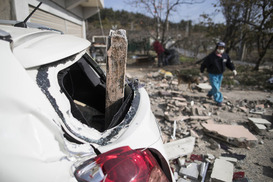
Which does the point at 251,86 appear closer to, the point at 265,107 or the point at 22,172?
the point at 265,107

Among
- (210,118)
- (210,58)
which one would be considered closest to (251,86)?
(210,58)

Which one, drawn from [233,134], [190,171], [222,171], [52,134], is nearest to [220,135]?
[233,134]

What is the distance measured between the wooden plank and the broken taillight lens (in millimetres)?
629

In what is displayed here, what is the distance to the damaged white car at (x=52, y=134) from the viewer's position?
78 cm

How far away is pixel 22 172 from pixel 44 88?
47cm

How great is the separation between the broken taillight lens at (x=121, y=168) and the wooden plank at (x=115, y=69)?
0.63 m

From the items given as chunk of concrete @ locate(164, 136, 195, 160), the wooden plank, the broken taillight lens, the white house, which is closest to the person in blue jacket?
chunk of concrete @ locate(164, 136, 195, 160)

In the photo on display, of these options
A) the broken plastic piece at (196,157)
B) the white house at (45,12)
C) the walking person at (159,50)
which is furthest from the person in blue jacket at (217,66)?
the walking person at (159,50)

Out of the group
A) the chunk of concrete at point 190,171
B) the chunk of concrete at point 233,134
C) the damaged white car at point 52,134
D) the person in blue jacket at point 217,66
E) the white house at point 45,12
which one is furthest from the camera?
the person in blue jacket at point 217,66

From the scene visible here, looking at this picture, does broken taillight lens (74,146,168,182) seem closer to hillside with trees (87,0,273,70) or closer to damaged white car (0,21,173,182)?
damaged white car (0,21,173,182)

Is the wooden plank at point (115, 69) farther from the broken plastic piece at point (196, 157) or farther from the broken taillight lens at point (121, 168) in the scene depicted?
the broken plastic piece at point (196, 157)

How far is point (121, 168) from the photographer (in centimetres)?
88

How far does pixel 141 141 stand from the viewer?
1112 millimetres

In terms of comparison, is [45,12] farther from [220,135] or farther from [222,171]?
[222,171]
